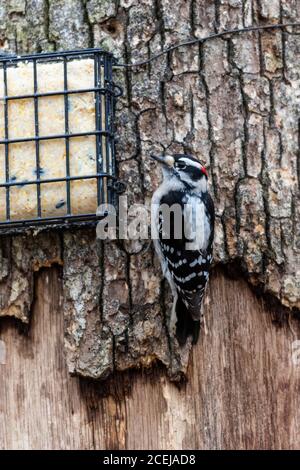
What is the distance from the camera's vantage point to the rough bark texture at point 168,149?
8742 millimetres

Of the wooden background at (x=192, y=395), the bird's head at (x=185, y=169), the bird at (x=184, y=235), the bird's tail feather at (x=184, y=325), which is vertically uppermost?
the bird's head at (x=185, y=169)

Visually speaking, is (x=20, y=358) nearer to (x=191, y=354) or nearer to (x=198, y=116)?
(x=191, y=354)

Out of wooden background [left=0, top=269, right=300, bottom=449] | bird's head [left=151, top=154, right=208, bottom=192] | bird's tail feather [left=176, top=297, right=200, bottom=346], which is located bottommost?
wooden background [left=0, top=269, right=300, bottom=449]

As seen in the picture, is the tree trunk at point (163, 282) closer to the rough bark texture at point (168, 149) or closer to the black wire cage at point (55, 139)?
the rough bark texture at point (168, 149)

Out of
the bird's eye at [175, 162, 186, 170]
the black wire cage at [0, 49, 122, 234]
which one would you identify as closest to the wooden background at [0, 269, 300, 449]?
the black wire cage at [0, 49, 122, 234]

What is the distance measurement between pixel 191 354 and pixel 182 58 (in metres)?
1.38

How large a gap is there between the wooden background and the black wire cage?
1.25 ft

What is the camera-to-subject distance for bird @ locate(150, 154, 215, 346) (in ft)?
28.5

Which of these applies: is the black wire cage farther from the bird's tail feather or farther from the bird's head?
the bird's tail feather

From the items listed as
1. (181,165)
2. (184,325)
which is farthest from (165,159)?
(184,325)

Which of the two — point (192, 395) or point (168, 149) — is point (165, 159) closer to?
point (168, 149)

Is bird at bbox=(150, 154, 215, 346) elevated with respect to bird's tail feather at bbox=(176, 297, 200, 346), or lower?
elevated

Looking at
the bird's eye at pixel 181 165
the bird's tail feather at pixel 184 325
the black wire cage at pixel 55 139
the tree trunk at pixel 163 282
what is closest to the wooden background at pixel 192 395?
the tree trunk at pixel 163 282
